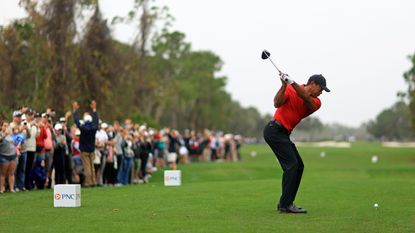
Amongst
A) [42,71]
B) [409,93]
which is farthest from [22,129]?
[409,93]

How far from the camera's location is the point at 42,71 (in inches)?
1676

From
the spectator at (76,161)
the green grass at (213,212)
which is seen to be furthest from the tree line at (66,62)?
the green grass at (213,212)

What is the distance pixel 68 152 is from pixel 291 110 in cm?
1204

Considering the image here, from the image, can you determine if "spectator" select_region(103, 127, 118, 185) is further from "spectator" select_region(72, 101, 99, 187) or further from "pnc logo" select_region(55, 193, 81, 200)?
"pnc logo" select_region(55, 193, 81, 200)

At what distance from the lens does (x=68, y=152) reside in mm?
24891

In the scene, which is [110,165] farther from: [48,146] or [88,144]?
[48,146]

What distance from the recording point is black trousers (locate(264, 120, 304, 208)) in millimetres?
14438

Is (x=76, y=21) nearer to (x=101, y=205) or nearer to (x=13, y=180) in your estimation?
(x=13, y=180)

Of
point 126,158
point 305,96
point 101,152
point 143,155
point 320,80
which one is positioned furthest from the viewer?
point 143,155

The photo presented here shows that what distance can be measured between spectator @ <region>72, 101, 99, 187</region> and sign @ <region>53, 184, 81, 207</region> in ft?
27.7

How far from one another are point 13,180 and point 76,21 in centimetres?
2355

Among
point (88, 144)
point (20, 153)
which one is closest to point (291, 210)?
point (20, 153)

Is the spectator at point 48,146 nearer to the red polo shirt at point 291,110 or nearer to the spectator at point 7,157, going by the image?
the spectator at point 7,157

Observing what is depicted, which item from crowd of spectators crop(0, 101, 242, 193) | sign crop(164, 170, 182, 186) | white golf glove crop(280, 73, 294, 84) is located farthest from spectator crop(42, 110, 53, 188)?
white golf glove crop(280, 73, 294, 84)
